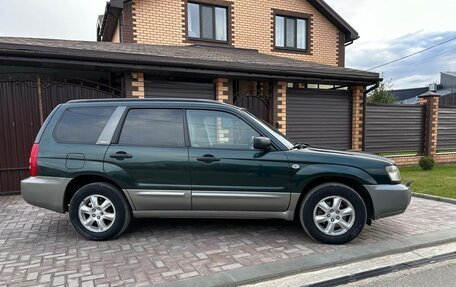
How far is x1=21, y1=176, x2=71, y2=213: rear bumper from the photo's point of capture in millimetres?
3922

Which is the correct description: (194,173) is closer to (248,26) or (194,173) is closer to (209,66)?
(209,66)

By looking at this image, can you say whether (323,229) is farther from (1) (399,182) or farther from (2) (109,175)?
(2) (109,175)

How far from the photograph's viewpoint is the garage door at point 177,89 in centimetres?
741

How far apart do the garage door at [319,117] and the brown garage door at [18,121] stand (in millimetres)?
5917

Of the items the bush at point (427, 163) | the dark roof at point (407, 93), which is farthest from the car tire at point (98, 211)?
the dark roof at point (407, 93)

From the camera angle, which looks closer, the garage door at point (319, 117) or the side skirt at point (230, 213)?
the side skirt at point (230, 213)

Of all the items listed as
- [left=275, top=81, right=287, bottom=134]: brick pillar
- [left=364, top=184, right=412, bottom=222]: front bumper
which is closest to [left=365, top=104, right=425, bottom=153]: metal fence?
[left=275, top=81, right=287, bottom=134]: brick pillar

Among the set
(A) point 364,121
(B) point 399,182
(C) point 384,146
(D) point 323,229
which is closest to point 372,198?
(B) point 399,182

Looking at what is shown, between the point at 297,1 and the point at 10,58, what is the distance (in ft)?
34.4

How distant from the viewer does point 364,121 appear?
9.63 meters

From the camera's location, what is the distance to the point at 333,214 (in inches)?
149

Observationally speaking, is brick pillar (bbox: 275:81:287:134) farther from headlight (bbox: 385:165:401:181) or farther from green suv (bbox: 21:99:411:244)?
headlight (bbox: 385:165:401:181)

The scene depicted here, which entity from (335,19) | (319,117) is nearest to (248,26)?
(335,19)

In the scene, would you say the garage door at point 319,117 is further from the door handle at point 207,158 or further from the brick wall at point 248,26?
the door handle at point 207,158
